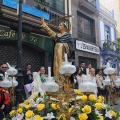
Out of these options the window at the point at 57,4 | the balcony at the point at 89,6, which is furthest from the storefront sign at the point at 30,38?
the balcony at the point at 89,6

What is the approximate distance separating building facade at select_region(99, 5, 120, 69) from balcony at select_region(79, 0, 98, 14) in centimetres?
156

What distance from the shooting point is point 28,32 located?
1184 cm

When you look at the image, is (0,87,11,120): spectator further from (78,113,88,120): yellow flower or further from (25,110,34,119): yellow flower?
(78,113,88,120): yellow flower

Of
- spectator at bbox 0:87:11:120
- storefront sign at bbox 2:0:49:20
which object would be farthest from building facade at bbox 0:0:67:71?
spectator at bbox 0:87:11:120

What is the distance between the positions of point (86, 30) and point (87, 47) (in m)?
1.84

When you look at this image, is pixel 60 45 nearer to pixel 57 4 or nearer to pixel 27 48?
pixel 27 48

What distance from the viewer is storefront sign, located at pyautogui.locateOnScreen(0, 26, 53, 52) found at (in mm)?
10742

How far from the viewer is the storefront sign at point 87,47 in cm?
1588

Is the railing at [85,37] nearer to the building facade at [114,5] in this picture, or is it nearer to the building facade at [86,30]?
the building facade at [86,30]

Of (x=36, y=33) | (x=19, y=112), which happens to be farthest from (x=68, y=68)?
(x=36, y=33)

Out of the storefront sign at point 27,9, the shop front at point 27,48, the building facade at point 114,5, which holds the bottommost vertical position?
the shop front at point 27,48

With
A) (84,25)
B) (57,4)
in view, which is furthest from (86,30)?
(57,4)

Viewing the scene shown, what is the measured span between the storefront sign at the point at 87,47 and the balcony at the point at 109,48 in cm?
114

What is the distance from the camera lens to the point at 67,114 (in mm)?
3219
